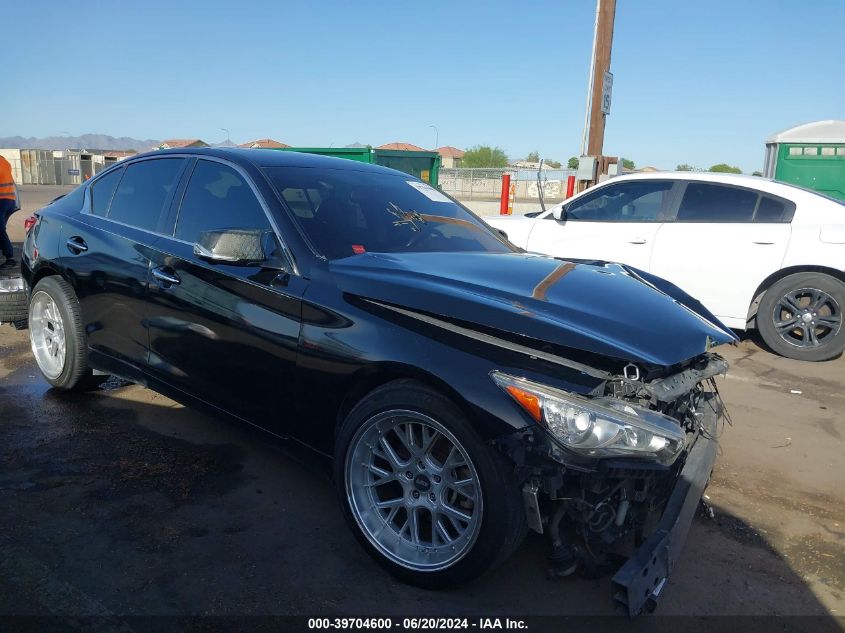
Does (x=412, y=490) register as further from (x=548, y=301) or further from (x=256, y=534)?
(x=548, y=301)

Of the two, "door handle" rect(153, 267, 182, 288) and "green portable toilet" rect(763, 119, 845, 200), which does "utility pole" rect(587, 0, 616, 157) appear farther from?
"door handle" rect(153, 267, 182, 288)

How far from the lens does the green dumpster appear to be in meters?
11.2

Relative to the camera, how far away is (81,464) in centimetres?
356

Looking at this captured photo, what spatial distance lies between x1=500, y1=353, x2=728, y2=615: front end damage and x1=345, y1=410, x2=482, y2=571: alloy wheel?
0.89ft

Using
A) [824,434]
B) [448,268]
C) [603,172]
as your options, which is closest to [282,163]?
[448,268]

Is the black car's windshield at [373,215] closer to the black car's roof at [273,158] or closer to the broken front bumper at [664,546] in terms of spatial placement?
the black car's roof at [273,158]

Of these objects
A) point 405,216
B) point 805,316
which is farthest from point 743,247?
point 405,216

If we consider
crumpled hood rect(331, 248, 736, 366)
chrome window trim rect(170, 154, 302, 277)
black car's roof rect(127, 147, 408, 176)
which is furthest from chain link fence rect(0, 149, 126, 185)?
crumpled hood rect(331, 248, 736, 366)

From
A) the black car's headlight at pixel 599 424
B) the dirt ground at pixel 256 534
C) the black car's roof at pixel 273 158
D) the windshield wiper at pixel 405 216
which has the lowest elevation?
the dirt ground at pixel 256 534

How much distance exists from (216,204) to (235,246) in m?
0.61

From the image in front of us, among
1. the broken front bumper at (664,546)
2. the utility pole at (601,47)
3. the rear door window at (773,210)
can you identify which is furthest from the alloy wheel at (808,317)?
the utility pole at (601,47)

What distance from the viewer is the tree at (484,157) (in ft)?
230

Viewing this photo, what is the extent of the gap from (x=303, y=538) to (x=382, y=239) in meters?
1.44

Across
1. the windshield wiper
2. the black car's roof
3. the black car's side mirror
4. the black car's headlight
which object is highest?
the black car's roof
